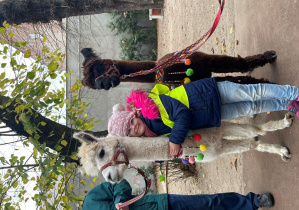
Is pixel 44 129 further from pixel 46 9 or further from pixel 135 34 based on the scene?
pixel 135 34

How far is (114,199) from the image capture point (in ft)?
11.5

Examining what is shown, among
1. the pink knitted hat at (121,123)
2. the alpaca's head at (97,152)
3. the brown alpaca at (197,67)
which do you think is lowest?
the alpaca's head at (97,152)

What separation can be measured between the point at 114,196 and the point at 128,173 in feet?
19.7

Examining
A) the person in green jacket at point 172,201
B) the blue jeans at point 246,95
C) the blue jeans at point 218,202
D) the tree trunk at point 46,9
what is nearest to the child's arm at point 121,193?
the person in green jacket at point 172,201

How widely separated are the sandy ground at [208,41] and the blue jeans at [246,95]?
1983 mm

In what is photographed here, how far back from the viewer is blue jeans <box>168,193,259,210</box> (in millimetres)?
3305

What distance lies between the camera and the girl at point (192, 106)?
2.64 metres

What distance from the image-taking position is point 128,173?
30.8 ft

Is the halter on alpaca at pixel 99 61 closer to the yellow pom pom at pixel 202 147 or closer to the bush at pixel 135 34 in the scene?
the yellow pom pom at pixel 202 147

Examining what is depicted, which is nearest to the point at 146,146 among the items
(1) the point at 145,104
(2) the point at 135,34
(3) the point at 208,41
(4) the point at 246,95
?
(1) the point at 145,104

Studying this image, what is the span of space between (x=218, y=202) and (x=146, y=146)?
1358 millimetres

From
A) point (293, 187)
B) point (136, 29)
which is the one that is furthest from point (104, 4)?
point (136, 29)

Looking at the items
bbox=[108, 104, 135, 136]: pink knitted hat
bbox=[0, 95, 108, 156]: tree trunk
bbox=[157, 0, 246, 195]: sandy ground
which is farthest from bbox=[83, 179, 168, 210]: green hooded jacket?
bbox=[157, 0, 246, 195]: sandy ground

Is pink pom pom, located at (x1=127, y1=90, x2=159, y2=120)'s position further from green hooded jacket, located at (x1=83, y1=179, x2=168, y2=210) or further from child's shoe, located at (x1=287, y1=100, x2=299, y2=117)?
child's shoe, located at (x1=287, y1=100, x2=299, y2=117)
